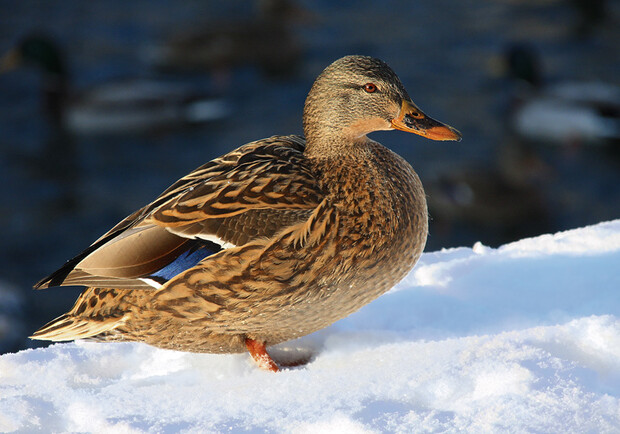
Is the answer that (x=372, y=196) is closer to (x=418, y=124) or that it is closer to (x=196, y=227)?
(x=418, y=124)

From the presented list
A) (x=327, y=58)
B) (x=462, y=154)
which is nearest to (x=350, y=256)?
(x=462, y=154)

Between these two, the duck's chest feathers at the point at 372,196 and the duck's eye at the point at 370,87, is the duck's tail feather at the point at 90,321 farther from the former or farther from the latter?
the duck's eye at the point at 370,87

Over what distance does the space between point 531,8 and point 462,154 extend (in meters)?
4.38

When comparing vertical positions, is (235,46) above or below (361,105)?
above

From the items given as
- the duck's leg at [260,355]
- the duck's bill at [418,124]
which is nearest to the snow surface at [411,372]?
the duck's leg at [260,355]

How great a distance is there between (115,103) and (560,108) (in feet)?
21.3

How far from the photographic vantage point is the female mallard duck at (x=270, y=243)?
3533 millimetres

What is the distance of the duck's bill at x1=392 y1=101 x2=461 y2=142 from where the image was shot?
3910mm

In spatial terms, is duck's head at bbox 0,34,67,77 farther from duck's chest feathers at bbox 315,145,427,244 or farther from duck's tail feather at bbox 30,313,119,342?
duck's chest feathers at bbox 315,145,427,244

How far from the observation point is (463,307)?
4152 millimetres

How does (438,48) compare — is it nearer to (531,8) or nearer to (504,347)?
(531,8)

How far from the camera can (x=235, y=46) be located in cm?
1457

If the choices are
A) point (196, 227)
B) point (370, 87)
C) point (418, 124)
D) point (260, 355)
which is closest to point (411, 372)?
point (260, 355)

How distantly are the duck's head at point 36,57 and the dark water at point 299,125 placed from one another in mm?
433
